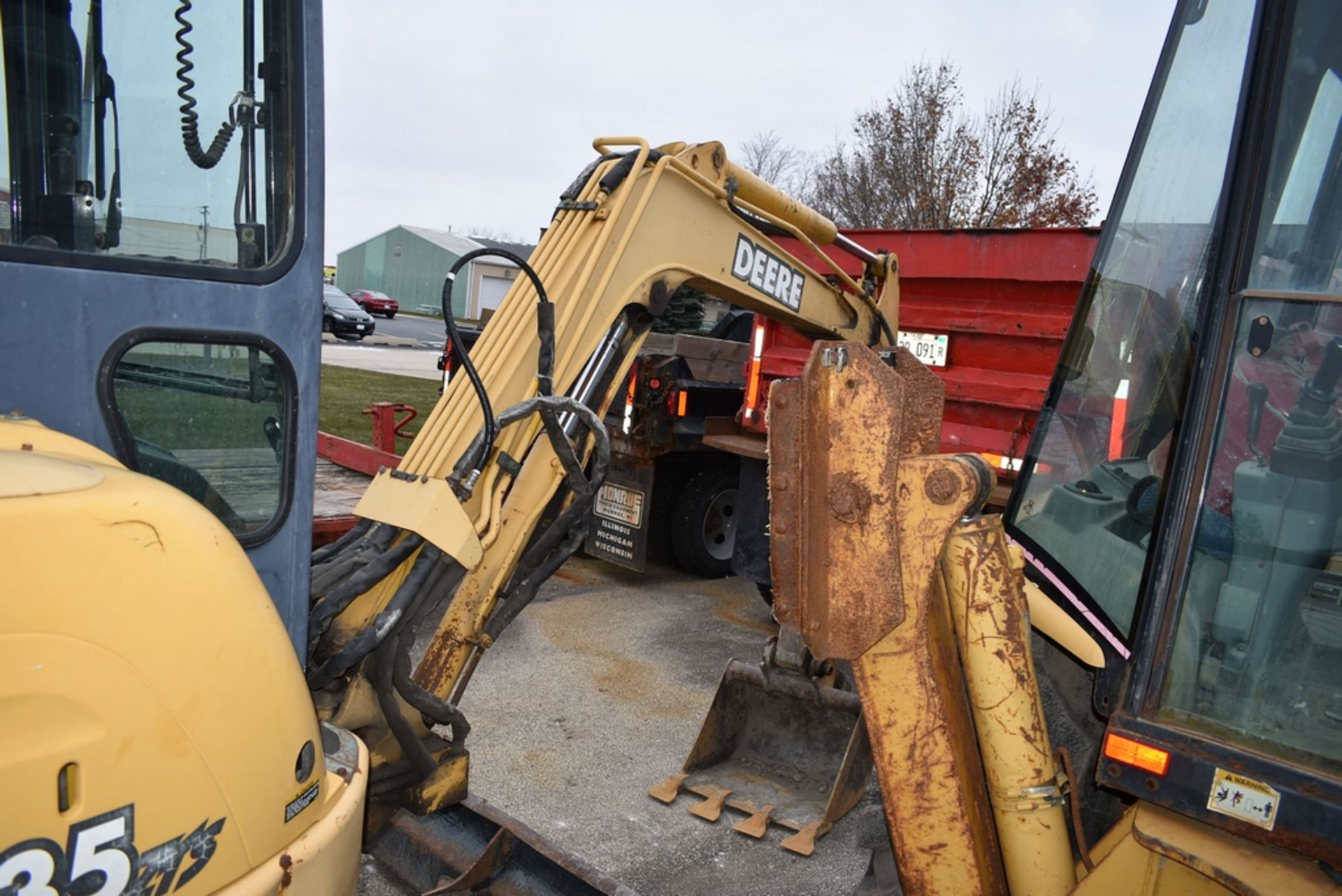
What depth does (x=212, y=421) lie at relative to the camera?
2.11 metres

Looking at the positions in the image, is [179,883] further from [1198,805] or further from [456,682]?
[1198,805]

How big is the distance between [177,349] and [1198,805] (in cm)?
214

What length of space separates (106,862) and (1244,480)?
6.82ft

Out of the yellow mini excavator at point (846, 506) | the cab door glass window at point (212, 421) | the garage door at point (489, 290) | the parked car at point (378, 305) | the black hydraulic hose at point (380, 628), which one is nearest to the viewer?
the yellow mini excavator at point (846, 506)

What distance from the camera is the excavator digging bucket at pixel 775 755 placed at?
3.83m

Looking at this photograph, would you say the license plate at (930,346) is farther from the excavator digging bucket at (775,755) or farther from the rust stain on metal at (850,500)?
the rust stain on metal at (850,500)

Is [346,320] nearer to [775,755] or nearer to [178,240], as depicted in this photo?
[775,755]

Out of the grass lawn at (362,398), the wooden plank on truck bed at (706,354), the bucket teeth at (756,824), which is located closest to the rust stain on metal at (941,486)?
the bucket teeth at (756,824)

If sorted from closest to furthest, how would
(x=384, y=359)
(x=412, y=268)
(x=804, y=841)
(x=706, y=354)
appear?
(x=804, y=841) < (x=706, y=354) < (x=384, y=359) < (x=412, y=268)

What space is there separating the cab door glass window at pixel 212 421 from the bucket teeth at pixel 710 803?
2.29 meters

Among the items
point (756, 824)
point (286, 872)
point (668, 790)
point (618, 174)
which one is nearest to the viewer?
point (286, 872)

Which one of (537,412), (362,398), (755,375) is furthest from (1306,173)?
(362,398)

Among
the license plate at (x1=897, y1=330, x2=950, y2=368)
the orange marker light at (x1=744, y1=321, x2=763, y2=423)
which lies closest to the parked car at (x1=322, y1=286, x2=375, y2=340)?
the orange marker light at (x1=744, y1=321, x2=763, y2=423)

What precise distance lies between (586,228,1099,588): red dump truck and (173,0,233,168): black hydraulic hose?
372cm
